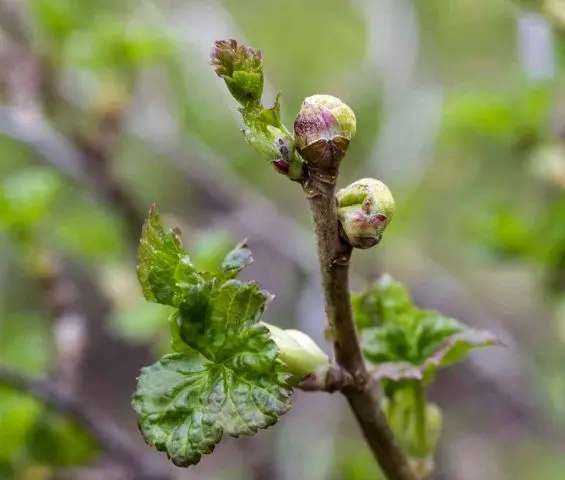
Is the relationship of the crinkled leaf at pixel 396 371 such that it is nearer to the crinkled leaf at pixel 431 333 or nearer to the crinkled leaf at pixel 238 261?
the crinkled leaf at pixel 431 333

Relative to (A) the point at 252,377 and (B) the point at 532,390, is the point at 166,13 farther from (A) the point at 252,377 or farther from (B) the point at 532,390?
(A) the point at 252,377

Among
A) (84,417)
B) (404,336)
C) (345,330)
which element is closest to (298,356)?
(345,330)

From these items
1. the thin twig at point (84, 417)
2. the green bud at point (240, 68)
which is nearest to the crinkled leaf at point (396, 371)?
the green bud at point (240, 68)

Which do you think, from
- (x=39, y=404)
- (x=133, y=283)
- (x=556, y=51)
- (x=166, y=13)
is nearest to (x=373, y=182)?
→ (x=39, y=404)

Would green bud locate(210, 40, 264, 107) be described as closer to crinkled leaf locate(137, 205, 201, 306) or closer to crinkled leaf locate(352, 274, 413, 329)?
crinkled leaf locate(137, 205, 201, 306)

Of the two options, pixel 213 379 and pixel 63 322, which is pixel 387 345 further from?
pixel 63 322

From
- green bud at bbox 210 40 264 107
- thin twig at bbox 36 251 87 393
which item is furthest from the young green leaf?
thin twig at bbox 36 251 87 393
